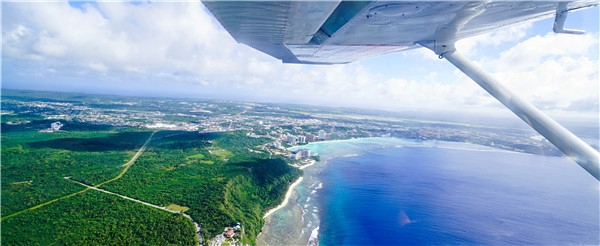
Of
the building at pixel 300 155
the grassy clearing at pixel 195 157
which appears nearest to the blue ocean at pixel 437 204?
the building at pixel 300 155

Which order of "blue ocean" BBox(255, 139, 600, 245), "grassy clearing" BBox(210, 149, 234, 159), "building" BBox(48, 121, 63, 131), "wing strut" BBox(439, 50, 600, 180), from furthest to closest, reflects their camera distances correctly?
"building" BBox(48, 121, 63, 131), "grassy clearing" BBox(210, 149, 234, 159), "blue ocean" BBox(255, 139, 600, 245), "wing strut" BBox(439, 50, 600, 180)

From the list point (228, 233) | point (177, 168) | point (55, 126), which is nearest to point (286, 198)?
point (228, 233)

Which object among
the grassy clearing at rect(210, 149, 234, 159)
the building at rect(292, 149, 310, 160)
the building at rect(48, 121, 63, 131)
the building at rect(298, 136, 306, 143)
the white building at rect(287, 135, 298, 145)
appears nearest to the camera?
the grassy clearing at rect(210, 149, 234, 159)

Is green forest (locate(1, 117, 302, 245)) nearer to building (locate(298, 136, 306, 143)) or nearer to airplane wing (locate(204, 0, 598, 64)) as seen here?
building (locate(298, 136, 306, 143))

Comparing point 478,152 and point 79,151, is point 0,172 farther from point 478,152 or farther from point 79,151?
point 478,152

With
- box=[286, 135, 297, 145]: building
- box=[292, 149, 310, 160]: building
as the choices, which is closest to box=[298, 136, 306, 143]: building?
box=[286, 135, 297, 145]: building
